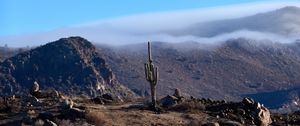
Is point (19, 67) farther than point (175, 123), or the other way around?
point (19, 67)

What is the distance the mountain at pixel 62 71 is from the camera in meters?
133

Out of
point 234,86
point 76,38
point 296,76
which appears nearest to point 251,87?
point 234,86

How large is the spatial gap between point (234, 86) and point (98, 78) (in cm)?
4802

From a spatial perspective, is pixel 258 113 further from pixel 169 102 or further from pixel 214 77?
pixel 214 77

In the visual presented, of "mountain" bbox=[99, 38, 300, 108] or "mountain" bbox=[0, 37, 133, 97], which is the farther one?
"mountain" bbox=[99, 38, 300, 108]

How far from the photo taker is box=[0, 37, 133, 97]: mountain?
436ft

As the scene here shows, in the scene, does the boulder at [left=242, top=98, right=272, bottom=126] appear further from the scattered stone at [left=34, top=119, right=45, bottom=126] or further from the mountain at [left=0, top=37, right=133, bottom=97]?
the mountain at [left=0, top=37, right=133, bottom=97]

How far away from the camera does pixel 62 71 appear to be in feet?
459

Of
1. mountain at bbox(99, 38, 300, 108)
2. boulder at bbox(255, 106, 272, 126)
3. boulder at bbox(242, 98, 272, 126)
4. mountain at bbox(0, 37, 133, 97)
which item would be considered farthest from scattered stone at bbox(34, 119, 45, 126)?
mountain at bbox(99, 38, 300, 108)

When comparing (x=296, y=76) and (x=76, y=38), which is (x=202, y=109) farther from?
(x=296, y=76)

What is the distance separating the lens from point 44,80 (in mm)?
137875

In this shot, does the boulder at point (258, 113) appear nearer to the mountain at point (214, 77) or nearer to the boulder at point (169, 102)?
the boulder at point (169, 102)

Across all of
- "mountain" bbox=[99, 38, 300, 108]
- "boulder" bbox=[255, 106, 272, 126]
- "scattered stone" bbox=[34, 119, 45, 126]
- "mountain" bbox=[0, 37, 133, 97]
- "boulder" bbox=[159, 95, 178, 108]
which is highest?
"scattered stone" bbox=[34, 119, 45, 126]

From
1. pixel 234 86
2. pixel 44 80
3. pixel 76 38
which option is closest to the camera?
pixel 44 80
